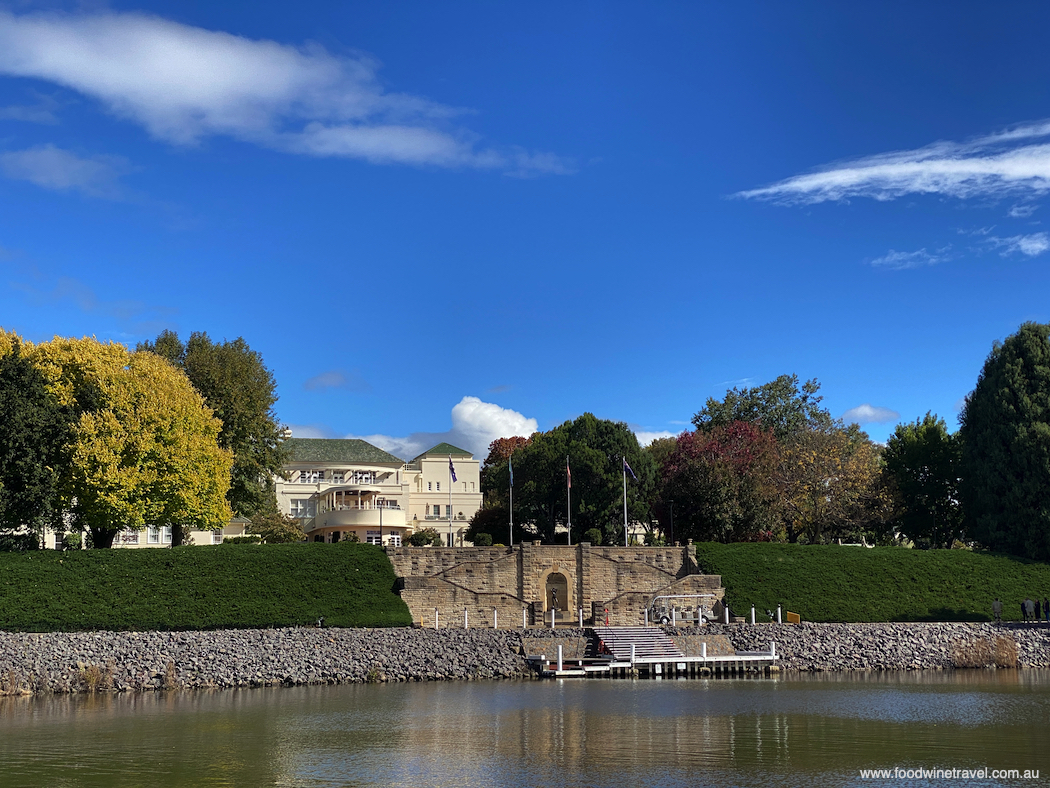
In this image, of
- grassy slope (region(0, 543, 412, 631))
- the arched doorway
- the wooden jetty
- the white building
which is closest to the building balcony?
the white building

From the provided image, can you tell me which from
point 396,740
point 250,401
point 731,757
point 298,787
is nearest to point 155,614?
point 250,401

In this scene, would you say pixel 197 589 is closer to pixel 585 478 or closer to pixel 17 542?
pixel 17 542

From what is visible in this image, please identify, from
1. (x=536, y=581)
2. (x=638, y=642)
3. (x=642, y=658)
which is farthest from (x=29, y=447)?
(x=642, y=658)

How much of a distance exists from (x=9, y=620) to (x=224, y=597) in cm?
800

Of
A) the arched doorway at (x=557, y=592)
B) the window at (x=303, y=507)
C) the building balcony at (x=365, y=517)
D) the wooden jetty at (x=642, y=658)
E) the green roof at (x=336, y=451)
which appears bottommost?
the wooden jetty at (x=642, y=658)

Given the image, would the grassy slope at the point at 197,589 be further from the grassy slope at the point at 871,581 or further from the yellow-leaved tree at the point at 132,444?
the grassy slope at the point at 871,581

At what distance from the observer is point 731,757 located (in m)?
19.7

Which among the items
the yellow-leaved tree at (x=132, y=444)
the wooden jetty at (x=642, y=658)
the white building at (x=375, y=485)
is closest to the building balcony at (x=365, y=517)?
the white building at (x=375, y=485)

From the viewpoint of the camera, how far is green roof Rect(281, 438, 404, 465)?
7844 centimetres

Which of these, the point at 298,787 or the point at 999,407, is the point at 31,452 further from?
the point at 999,407

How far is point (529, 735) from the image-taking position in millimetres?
22484

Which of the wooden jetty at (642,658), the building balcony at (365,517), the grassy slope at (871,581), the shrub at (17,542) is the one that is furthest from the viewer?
the building balcony at (365,517)

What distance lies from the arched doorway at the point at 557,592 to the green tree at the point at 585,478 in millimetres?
12980

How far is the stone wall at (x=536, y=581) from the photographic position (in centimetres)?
4479
